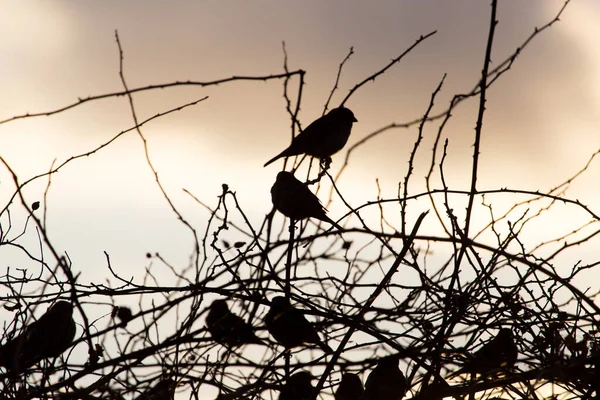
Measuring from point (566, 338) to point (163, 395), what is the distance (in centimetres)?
181

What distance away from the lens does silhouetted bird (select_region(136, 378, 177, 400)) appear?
9.97ft

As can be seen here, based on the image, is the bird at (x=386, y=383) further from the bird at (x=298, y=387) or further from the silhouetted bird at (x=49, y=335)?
the silhouetted bird at (x=49, y=335)

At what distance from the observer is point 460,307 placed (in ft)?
11.1

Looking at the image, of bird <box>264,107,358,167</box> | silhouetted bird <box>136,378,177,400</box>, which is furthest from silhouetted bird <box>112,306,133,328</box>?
bird <box>264,107,358,167</box>

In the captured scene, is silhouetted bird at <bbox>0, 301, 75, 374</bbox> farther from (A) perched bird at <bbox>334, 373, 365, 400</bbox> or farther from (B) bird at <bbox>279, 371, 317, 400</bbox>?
(A) perched bird at <bbox>334, 373, 365, 400</bbox>

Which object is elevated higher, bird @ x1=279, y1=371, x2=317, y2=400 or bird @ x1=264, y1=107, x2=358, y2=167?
bird @ x1=264, y1=107, x2=358, y2=167

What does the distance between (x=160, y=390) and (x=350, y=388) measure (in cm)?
92

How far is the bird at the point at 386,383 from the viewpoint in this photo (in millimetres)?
3291

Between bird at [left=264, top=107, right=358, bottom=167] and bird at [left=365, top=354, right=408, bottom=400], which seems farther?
bird at [left=264, top=107, right=358, bottom=167]

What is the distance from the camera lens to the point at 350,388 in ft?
11.5

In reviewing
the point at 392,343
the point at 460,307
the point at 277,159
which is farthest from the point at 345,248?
the point at 277,159

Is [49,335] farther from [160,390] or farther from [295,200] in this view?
[295,200]

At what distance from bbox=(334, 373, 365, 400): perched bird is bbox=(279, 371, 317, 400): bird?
0.47 ft

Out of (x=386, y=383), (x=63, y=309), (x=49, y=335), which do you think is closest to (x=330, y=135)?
(x=63, y=309)
